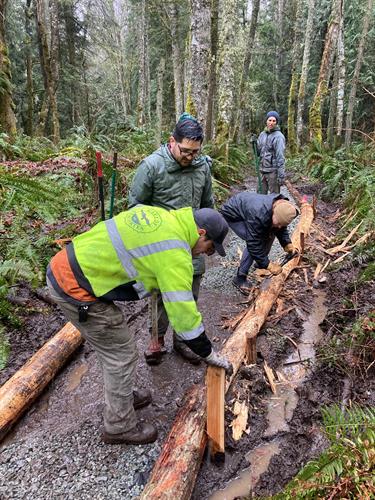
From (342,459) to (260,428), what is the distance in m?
1.26

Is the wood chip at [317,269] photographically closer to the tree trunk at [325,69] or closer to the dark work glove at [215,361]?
the dark work glove at [215,361]

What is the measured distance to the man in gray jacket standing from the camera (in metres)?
7.66

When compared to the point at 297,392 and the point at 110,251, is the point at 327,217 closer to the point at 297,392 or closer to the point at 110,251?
the point at 297,392

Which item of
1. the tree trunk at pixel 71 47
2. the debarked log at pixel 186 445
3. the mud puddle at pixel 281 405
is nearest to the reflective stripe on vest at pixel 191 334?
the debarked log at pixel 186 445

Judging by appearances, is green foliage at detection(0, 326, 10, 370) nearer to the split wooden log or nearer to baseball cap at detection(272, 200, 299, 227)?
the split wooden log

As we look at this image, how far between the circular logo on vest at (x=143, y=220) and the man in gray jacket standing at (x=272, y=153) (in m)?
5.92

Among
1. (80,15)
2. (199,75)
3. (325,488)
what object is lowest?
(325,488)

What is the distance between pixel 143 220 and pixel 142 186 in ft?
4.07

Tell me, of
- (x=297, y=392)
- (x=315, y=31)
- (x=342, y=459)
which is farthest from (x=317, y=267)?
(x=315, y=31)

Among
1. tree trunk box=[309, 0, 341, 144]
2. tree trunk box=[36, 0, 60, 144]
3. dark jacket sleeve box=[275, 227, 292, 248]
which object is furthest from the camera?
tree trunk box=[309, 0, 341, 144]

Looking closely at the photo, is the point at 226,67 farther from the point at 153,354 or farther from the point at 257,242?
the point at 153,354

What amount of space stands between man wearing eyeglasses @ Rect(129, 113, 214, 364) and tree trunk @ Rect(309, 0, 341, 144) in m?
11.6

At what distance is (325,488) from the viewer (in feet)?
6.73

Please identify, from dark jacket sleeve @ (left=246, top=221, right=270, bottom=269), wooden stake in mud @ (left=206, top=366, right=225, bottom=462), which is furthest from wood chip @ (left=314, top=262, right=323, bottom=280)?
wooden stake in mud @ (left=206, top=366, right=225, bottom=462)
